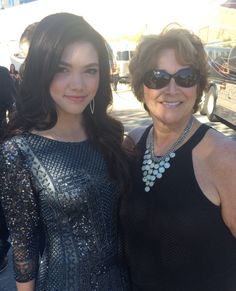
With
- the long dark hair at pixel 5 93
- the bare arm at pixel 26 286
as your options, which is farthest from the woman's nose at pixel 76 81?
the long dark hair at pixel 5 93

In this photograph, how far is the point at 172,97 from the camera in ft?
6.00

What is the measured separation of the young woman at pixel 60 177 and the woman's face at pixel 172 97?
11.5 inches

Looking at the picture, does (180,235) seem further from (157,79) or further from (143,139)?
(157,79)

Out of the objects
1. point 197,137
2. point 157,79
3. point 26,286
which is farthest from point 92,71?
point 26,286

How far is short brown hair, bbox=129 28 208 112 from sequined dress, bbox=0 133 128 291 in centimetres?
53

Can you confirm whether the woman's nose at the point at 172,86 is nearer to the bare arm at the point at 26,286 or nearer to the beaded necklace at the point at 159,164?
the beaded necklace at the point at 159,164

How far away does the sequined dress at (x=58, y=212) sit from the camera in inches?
64.2

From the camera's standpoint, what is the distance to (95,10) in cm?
1725

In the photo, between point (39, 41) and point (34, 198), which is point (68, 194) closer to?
point (34, 198)

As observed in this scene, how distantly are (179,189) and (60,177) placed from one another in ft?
1.67

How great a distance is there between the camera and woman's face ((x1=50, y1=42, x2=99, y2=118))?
171 centimetres

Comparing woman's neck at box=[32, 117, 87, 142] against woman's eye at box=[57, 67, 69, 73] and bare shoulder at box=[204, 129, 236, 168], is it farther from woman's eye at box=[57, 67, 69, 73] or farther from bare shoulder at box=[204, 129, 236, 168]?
bare shoulder at box=[204, 129, 236, 168]

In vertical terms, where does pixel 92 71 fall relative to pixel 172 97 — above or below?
above

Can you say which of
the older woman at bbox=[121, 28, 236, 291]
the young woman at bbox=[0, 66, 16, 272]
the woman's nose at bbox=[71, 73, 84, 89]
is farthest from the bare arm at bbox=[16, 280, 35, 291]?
the young woman at bbox=[0, 66, 16, 272]
